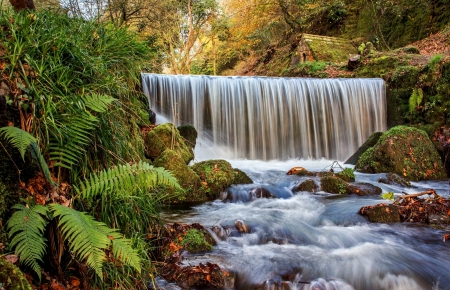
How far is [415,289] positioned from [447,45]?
1310cm

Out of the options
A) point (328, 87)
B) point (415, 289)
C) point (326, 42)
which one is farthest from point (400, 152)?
point (326, 42)

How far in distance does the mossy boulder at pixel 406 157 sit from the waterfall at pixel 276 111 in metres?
3.17

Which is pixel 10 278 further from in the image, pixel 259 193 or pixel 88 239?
pixel 259 193

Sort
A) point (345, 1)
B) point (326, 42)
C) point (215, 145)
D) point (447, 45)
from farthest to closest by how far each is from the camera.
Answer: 1. point (345, 1)
2. point (326, 42)
3. point (447, 45)
4. point (215, 145)

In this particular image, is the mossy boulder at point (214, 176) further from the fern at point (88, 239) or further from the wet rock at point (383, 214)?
the fern at point (88, 239)

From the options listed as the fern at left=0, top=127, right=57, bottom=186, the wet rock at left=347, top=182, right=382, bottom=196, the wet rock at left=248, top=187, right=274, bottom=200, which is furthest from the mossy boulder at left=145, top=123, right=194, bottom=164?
the fern at left=0, top=127, right=57, bottom=186

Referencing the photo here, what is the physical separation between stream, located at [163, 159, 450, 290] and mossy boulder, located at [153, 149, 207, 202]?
30 centimetres

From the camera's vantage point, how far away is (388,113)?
11844 mm

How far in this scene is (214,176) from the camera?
642 centimetres

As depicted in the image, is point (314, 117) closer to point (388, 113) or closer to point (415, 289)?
point (388, 113)

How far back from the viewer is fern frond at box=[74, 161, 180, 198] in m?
2.28

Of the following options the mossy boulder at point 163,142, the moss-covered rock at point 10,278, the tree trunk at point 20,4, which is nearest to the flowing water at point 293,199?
the mossy boulder at point 163,142

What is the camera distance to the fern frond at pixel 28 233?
1852mm

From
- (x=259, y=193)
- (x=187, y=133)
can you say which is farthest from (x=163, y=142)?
(x=259, y=193)
